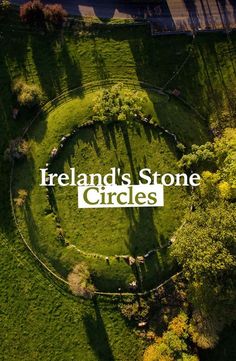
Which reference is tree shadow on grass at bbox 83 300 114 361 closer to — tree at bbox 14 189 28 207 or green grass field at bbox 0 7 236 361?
green grass field at bbox 0 7 236 361

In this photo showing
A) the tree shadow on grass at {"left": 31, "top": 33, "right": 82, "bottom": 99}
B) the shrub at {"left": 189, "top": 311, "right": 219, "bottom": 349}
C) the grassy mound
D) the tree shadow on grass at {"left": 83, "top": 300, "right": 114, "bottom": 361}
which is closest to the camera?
the shrub at {"left": 189, "top": 311, "right": 219, "bottom": 349}

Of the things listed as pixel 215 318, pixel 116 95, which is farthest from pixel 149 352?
pixel 116 95

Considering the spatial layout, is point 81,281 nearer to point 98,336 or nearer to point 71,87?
point 98,336

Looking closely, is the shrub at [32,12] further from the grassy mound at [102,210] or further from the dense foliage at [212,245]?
the dense foliage at [212,245]

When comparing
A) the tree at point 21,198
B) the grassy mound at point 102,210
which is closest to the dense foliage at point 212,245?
the grassy mound at point 102,210

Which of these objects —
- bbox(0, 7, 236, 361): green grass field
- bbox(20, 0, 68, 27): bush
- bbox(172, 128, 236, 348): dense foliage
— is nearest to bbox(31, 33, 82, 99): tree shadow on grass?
bbox(0, 7, 236, 361): green grass field

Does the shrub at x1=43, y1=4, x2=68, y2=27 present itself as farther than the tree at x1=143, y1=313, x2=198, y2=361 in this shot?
Yes

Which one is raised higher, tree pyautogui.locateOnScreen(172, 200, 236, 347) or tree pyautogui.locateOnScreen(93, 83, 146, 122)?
→ tree pyautogui.locateOnScreen(93, 83, 146, 122)

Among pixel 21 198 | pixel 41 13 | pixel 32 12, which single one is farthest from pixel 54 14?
pixel 21 198

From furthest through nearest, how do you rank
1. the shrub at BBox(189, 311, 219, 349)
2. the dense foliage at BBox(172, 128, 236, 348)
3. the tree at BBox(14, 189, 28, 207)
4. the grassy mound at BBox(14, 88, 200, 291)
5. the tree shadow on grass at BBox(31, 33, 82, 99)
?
the tree shadow on grass at BBox(31, 33, 82, 99) < the tree at BBox(14, 189, 28, 207) < the grassy mound at BBox(14, 88, 200, 291) < the shrub at BBox(189, 311, 219, 349) < the dense foliage at BBox(172, 128, 236, 348)
